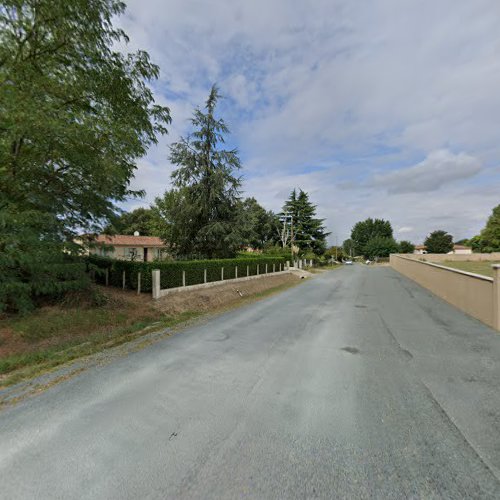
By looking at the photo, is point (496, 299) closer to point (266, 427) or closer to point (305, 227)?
point (266, 427)

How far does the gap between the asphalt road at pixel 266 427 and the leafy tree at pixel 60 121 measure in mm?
4239

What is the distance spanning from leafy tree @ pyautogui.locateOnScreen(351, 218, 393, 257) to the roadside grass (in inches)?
3488

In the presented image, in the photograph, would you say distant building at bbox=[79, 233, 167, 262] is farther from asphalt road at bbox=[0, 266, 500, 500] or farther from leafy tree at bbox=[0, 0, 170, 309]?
asphalt road at bbox=[0, 266, 500, 500]

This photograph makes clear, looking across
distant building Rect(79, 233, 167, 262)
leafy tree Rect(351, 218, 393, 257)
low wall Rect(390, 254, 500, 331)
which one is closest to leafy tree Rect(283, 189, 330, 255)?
distant building Rect(79, 233, 167, 262)

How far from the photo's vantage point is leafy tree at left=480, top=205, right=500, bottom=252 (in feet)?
151

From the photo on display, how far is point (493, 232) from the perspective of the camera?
46.6 m

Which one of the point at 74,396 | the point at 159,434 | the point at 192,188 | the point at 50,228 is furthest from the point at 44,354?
the point at 192,188

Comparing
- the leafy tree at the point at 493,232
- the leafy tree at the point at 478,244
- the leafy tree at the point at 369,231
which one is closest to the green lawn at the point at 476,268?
the leafy tree at the point at 493,232

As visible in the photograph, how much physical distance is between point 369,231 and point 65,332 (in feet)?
319

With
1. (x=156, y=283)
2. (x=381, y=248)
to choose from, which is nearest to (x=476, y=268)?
(x=156, y=283)

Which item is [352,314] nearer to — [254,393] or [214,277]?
[254,393]

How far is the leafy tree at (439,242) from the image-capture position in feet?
245

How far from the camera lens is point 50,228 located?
670cm

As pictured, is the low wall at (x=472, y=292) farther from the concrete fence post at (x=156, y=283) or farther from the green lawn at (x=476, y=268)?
the concrete fence post at (x=156, y=283)
